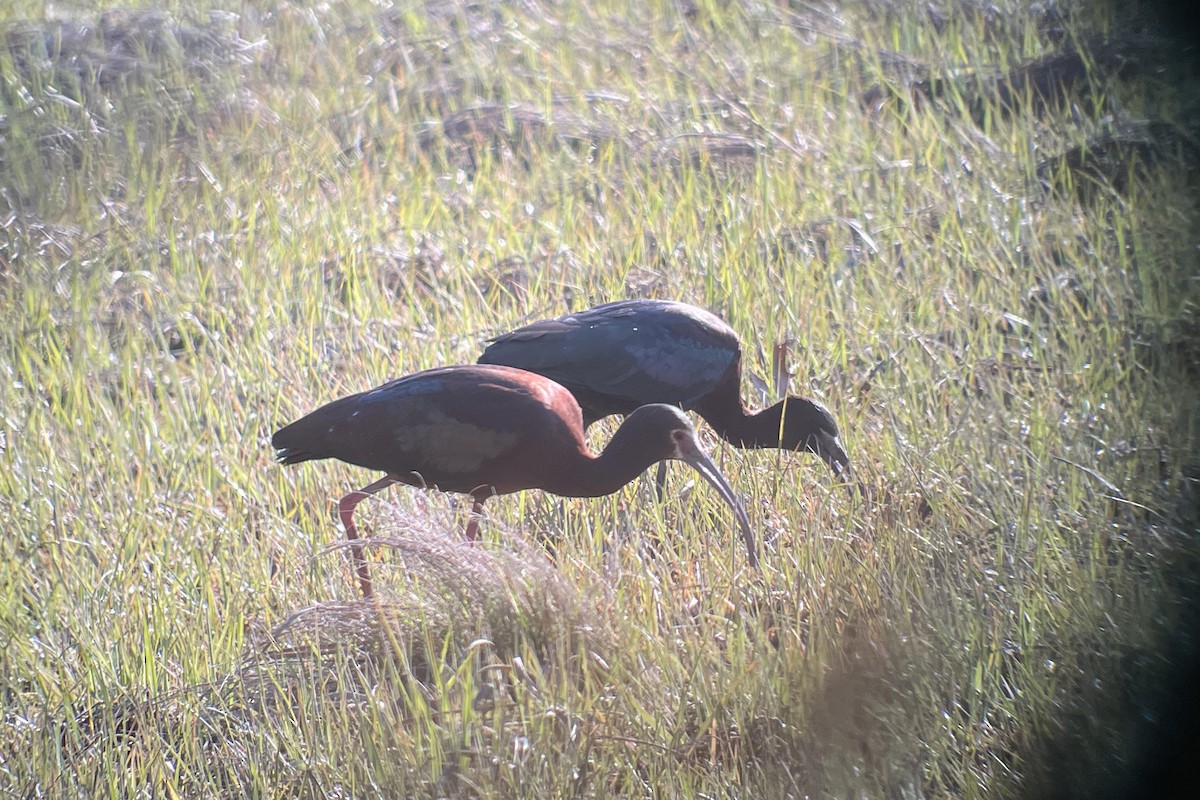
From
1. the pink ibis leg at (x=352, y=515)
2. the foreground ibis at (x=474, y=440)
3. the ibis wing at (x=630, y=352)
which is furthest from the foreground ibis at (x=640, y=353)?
the pink ibis leg at (x=352, y=515)

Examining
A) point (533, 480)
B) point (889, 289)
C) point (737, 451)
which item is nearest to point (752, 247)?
point (889, 289)

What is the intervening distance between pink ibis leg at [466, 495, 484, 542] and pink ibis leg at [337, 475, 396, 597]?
11.0 inches

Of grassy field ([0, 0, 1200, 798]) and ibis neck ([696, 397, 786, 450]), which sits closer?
grassy field ([0, 0, 1200, 798])

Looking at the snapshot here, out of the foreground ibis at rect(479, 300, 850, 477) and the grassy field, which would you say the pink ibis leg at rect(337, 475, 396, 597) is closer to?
the grassy field

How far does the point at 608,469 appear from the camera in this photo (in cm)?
385

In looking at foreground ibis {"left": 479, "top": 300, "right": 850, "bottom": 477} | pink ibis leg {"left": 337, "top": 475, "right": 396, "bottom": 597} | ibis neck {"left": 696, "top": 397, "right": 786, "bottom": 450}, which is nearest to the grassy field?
pink ibis leg {"left": 337, "top": 475, "right": 396, "bottom": 597}

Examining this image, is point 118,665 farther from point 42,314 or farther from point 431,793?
point 42,314

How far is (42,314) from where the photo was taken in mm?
5121

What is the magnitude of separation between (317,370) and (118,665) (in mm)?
1581

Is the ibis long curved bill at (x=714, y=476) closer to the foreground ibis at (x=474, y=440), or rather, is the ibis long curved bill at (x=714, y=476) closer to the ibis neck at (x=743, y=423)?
the foreground ibis at (x=474, y=440)

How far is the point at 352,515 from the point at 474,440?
1.54ft

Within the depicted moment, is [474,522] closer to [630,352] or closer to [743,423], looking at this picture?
[630,352]

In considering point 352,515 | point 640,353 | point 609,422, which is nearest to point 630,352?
point 640,353

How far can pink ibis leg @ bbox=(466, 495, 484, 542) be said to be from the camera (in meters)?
3.69
